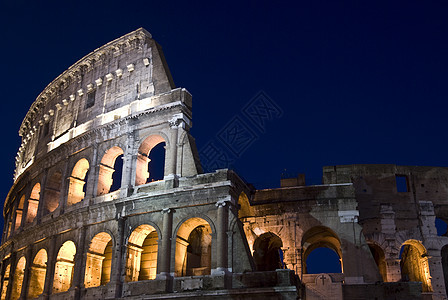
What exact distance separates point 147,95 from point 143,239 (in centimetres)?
627

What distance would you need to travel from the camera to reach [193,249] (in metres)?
21.0

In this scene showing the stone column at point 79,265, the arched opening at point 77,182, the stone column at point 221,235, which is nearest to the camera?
the stone column at point 221,235

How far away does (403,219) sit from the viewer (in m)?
23.7

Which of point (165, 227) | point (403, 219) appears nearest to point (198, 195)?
point (165, 227)

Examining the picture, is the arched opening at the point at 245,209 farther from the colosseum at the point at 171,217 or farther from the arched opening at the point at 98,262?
the arched opening at the point at 98,262

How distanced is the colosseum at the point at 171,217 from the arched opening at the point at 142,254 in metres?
0.05

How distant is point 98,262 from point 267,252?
833 cm

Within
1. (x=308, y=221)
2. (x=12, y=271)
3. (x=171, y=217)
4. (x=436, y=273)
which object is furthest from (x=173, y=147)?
(x=436, y=273)

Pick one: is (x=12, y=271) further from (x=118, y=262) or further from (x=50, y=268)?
(x=118, y=262)

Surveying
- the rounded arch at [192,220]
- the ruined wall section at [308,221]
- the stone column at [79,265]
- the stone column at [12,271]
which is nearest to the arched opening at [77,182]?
the stone column at [79,265]

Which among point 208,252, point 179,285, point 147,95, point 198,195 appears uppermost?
point 147,95

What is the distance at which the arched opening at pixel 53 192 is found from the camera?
2450 centimetres

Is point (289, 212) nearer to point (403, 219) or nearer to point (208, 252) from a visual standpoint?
point (208, 252)

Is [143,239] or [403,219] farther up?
[403,219]
